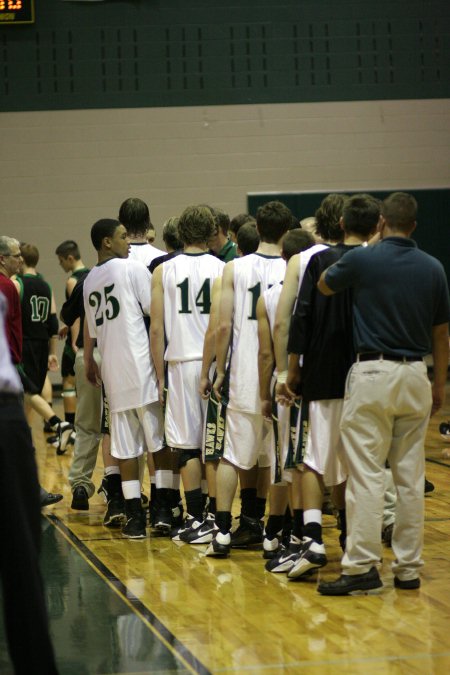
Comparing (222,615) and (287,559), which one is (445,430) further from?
(222,615)

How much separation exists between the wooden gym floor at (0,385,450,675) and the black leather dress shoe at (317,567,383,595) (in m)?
0.05

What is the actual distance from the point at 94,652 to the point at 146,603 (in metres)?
0.65

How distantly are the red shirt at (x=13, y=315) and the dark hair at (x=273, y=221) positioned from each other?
1.31 metres

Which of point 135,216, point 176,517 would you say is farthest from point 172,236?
point 176,517

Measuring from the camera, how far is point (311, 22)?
13344 millimetres

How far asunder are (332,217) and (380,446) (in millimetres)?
1188

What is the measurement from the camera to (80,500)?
22.2 feet

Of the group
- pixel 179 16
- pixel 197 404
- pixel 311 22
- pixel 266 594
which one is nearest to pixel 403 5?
pixel 311 22

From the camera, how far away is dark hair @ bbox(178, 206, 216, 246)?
5.76 meters

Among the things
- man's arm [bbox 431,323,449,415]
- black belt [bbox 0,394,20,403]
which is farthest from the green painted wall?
black belt [bbox 0,394,20,403]

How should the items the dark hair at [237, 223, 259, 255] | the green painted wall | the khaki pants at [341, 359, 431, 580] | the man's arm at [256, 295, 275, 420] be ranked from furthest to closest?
the green painted wall, the dark hair at [237, 223, 259, 255], the man's arm at [256, 295, 275, 420], the khaki pants at [341, 359, 431, 580]

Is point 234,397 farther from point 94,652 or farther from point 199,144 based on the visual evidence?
point 199,144

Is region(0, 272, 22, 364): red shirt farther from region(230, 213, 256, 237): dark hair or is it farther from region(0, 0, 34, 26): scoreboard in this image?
region(0, 0, 34, 26): scoreboard


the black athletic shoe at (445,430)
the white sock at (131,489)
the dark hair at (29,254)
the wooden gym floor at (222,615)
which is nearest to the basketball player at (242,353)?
the wooden gym floor at (222,615)
